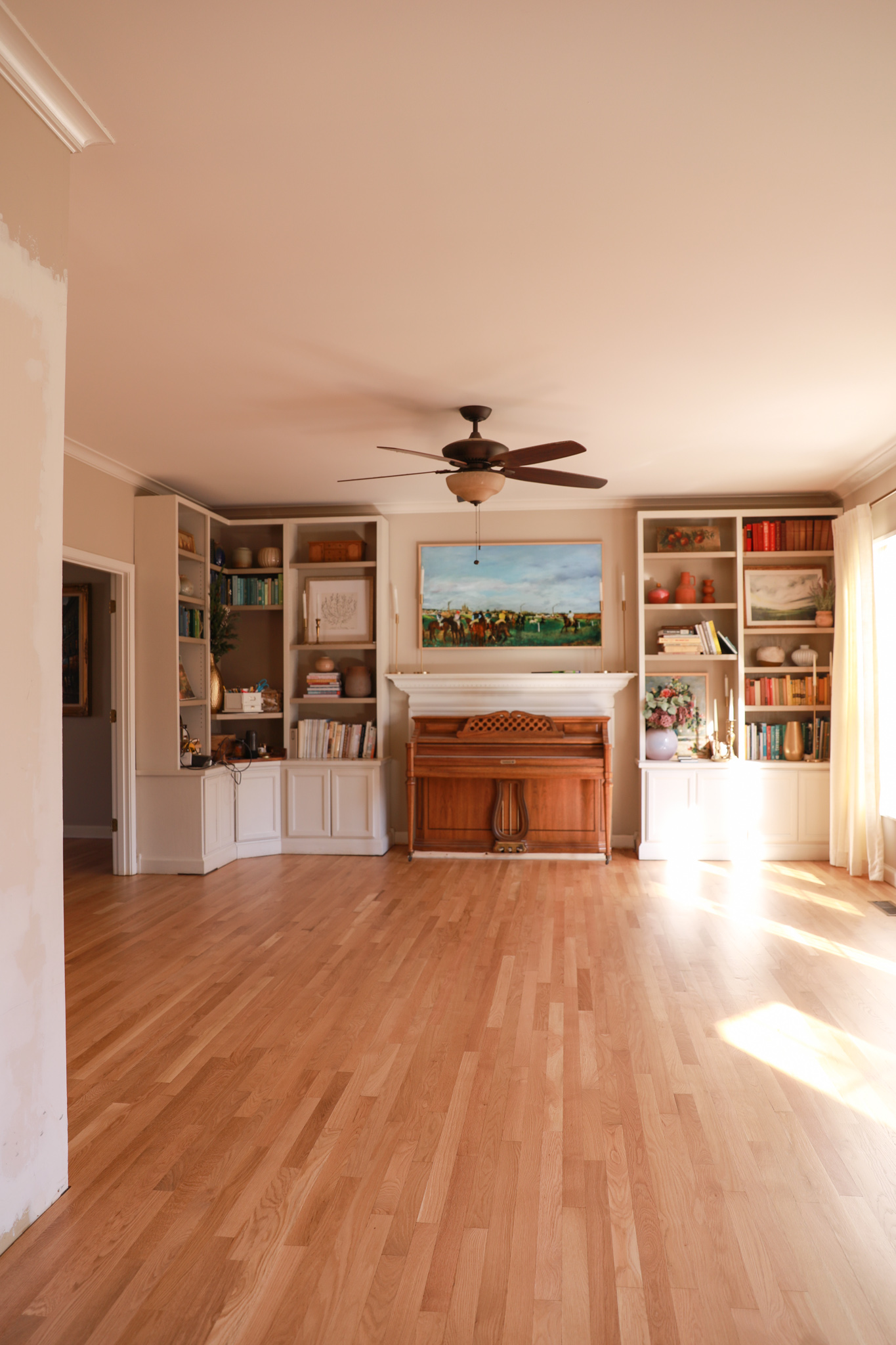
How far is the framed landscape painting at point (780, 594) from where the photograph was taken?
21.7 ft

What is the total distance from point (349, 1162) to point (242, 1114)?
0.44 meters

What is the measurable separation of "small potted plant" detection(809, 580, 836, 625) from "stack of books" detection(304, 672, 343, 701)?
371 cm

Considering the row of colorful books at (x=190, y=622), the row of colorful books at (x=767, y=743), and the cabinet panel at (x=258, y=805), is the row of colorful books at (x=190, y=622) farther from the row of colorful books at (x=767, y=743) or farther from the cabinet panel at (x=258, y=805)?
the row of colorful books at (x=767, y=743)

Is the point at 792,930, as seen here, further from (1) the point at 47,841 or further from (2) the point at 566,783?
(1) the point at 47,841

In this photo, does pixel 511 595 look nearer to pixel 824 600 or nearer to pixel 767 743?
pixel 767 743

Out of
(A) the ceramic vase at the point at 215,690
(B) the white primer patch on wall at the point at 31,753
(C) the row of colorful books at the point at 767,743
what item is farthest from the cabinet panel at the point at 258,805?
(B) the white primer patch on wall at the point at 31,753

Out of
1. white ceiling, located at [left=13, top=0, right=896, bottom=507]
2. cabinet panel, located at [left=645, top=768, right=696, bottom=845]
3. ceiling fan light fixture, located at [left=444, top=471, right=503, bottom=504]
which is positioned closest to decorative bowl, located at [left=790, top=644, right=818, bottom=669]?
cabinet panel, located at [left=645, top=768, right=696, bottom=845]

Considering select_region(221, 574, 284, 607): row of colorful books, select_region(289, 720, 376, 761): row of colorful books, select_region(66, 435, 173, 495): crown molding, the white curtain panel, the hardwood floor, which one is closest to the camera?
the hardwood floor

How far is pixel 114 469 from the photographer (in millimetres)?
5633

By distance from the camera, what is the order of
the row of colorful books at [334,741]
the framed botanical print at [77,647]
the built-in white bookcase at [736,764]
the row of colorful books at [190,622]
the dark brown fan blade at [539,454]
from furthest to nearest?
the framed botanical print at [77,647] < the row of colorful books at [334,741] < the built-in white bookcase at [736,764] < the row of colorful books at [190,622] < the dark brown fan blade at [539,454]

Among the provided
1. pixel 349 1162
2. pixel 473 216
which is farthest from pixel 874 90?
pixel 349 1162

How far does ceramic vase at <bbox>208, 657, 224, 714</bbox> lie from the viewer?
21.4 ft

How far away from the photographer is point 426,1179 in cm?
226

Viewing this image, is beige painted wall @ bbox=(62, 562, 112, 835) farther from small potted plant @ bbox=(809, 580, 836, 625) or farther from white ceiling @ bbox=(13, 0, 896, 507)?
small potted plant @ bbox=(809, 580, 836, 625)
